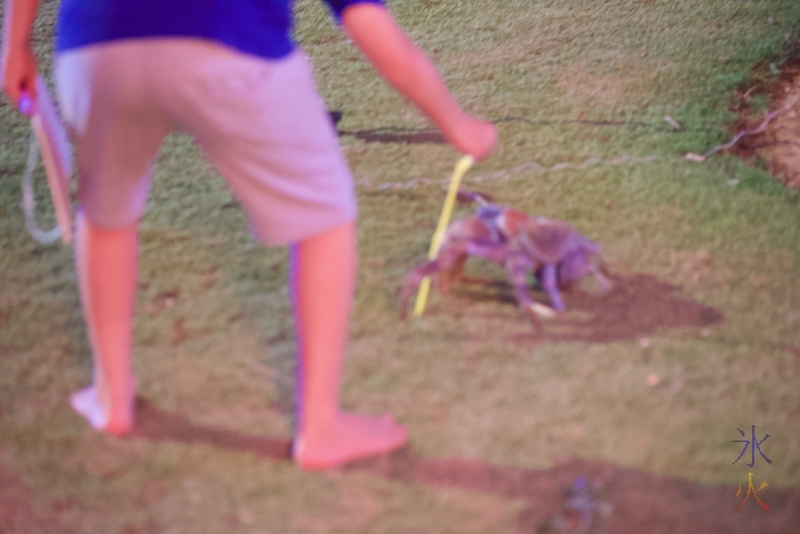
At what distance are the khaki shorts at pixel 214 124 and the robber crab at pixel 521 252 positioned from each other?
2.02 ft

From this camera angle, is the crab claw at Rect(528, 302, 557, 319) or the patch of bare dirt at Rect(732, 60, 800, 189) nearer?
the crab claw at Rect(528, 302, 557, 319)

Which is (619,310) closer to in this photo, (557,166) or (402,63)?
(557,166)

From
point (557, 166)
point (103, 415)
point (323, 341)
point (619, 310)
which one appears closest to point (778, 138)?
point (557, 166)

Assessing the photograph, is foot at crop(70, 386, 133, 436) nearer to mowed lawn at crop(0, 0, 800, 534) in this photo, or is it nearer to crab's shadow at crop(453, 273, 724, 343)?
mowed lawn at crop(0, 0, 800, 534)

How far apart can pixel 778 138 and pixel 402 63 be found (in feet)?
6.44

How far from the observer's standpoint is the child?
43.1 inches

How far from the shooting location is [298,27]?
11.9 ft

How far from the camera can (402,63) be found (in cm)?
124

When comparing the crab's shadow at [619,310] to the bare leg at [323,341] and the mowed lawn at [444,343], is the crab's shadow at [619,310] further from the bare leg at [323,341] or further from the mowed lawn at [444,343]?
the bare leg at [323,341]

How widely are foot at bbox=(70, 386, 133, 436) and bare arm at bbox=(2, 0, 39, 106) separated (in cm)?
61

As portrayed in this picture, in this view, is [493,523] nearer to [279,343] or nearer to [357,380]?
[357,380]

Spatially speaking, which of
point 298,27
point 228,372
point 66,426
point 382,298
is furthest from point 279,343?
point 298,27

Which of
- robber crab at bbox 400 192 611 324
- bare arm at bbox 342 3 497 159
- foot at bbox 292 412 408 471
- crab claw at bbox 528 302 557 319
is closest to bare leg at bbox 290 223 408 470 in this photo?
foot at bbox 292 412 408 471

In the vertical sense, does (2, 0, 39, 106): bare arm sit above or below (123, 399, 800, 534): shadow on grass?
above
